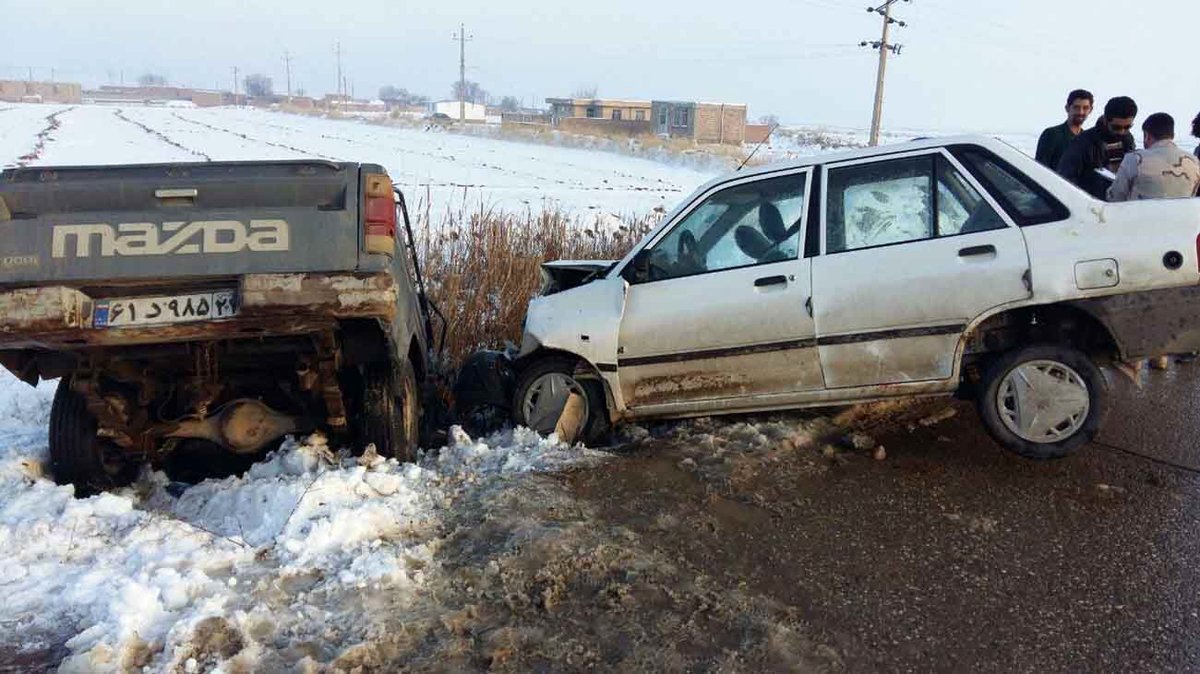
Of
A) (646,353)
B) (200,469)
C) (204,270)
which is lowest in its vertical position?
(200,469)

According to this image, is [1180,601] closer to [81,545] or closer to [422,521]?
[422,521]

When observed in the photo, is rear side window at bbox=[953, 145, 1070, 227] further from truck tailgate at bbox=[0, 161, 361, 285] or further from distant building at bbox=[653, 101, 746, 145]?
distant building at bbox=[653, 101, 746, 145]

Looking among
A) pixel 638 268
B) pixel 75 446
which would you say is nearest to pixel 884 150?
pixel 638 268

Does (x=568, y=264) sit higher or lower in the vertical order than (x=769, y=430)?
higher

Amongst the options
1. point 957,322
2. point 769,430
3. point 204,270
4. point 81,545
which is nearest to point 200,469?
point 81,545

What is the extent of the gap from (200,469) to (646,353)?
2.97m

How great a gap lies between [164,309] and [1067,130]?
25.3 ft

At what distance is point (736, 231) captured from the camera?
5.64 meters

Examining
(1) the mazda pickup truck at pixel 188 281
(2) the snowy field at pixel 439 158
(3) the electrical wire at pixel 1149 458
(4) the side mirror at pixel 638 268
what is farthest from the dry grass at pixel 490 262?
(2) the snowy field at pixel 439 158

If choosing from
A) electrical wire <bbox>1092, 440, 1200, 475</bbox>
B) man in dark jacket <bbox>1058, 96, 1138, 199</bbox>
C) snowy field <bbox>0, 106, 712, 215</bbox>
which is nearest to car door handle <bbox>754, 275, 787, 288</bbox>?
electrical wire <bbox>1092, 440, 1200, 475</bbox>

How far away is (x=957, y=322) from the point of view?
5.07m

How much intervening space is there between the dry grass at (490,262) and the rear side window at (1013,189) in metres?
4.61

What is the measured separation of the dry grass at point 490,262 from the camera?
8.60m

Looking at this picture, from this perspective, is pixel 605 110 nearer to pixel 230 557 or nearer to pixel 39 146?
pixel 39 146
